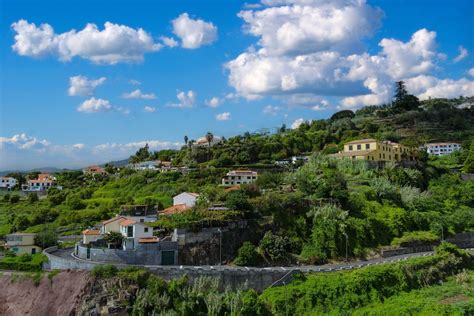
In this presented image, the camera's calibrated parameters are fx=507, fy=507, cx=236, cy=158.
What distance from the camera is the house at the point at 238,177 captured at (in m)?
81.7

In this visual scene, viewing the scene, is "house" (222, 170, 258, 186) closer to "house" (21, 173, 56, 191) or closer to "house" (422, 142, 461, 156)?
"house" (422, 142, 461, 156)

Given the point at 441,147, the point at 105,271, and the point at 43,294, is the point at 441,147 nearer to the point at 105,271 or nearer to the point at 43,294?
the point at 105,271

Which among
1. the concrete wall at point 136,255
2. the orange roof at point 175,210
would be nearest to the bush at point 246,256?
the concrete wall at point 136,255

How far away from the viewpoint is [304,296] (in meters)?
40.4

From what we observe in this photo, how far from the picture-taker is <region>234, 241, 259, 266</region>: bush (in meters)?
46.6

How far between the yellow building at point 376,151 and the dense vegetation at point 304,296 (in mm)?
36436

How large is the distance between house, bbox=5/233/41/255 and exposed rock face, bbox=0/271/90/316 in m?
14.3

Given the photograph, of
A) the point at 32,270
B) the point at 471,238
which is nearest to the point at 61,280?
the point at 32,270

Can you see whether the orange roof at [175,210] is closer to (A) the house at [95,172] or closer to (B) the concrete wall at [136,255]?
(B) the concrete wall at [136,255]

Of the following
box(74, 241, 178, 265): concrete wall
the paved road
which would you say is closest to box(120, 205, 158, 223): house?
the paved road

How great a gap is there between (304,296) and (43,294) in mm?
21794

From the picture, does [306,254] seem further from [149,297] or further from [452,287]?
[149,297]

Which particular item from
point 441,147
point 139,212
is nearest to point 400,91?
point 441,147

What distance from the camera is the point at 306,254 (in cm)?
4925
